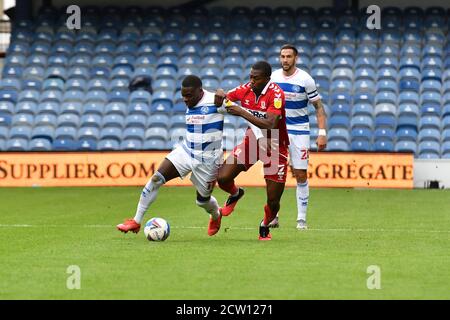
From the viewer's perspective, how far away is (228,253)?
42.0 feet

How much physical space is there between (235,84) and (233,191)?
1526 cm

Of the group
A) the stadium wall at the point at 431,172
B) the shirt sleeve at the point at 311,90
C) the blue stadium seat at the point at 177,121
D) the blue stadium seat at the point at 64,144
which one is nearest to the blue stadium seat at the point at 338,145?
the stadium wall at the point at 431,172

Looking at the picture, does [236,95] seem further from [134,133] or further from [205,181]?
[134,133]

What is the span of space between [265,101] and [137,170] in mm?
13092

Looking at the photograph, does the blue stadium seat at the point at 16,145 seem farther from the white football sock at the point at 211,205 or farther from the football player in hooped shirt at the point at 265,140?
the white football sock at the point at 211,205

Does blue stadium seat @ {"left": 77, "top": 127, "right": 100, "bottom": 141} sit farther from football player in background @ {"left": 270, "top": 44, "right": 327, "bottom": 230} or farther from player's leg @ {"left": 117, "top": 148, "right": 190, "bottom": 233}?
player's leg @ {"left": 117, "top": 148, "right": 190, "bottom": 233}

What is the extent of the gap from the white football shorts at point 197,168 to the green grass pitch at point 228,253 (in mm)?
668

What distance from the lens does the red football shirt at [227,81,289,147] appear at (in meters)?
14.5

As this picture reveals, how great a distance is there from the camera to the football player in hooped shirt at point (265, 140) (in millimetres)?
14469

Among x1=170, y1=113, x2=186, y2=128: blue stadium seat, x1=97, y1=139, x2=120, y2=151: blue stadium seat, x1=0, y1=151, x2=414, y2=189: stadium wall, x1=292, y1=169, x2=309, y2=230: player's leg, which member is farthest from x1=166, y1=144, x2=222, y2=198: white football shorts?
x1=170, y1=113, x2=186, y2=128: blue stadium seat

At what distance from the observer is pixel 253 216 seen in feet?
61.7

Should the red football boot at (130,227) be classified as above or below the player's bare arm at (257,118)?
below

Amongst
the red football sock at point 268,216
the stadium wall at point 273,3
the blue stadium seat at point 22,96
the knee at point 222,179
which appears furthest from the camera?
the stadium wall at point 273,3

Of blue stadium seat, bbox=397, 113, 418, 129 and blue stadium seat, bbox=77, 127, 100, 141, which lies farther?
blue stadium seat, bbox=77, 127, 100, 141
